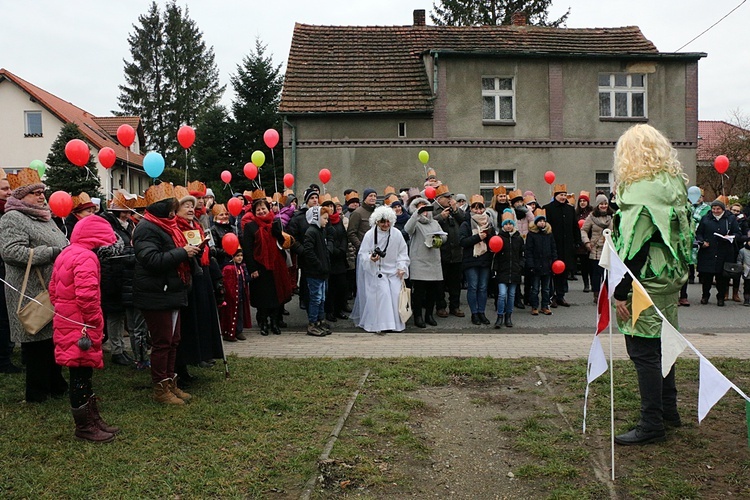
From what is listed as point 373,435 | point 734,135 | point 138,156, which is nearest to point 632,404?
point 373,435

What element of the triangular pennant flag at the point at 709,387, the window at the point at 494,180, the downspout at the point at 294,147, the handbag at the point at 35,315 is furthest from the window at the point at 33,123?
the triangular pennant flag at the point at 709,387

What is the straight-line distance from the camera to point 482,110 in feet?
71.1

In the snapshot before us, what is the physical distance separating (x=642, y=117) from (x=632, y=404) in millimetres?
18527

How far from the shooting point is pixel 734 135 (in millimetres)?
35188

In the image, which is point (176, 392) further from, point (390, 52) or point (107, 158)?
point (390, 52)

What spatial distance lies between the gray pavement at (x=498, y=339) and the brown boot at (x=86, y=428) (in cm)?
321

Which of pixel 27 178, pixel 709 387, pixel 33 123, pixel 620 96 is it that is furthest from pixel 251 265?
pixel 33 123

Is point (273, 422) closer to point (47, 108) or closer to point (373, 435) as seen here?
point (373, 435)

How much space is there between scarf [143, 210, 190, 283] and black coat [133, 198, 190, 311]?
33mm

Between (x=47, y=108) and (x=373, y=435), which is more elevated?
(x=47, y=108)

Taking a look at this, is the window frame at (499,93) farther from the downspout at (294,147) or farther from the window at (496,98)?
the downspout at (294,147)

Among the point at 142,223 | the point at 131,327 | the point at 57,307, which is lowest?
the point at 131,327

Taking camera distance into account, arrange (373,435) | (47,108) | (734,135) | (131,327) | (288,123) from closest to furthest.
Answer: (373,435), (131,327), (288,123), (734,135), (47,108)

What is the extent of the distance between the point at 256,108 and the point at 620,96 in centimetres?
1874
